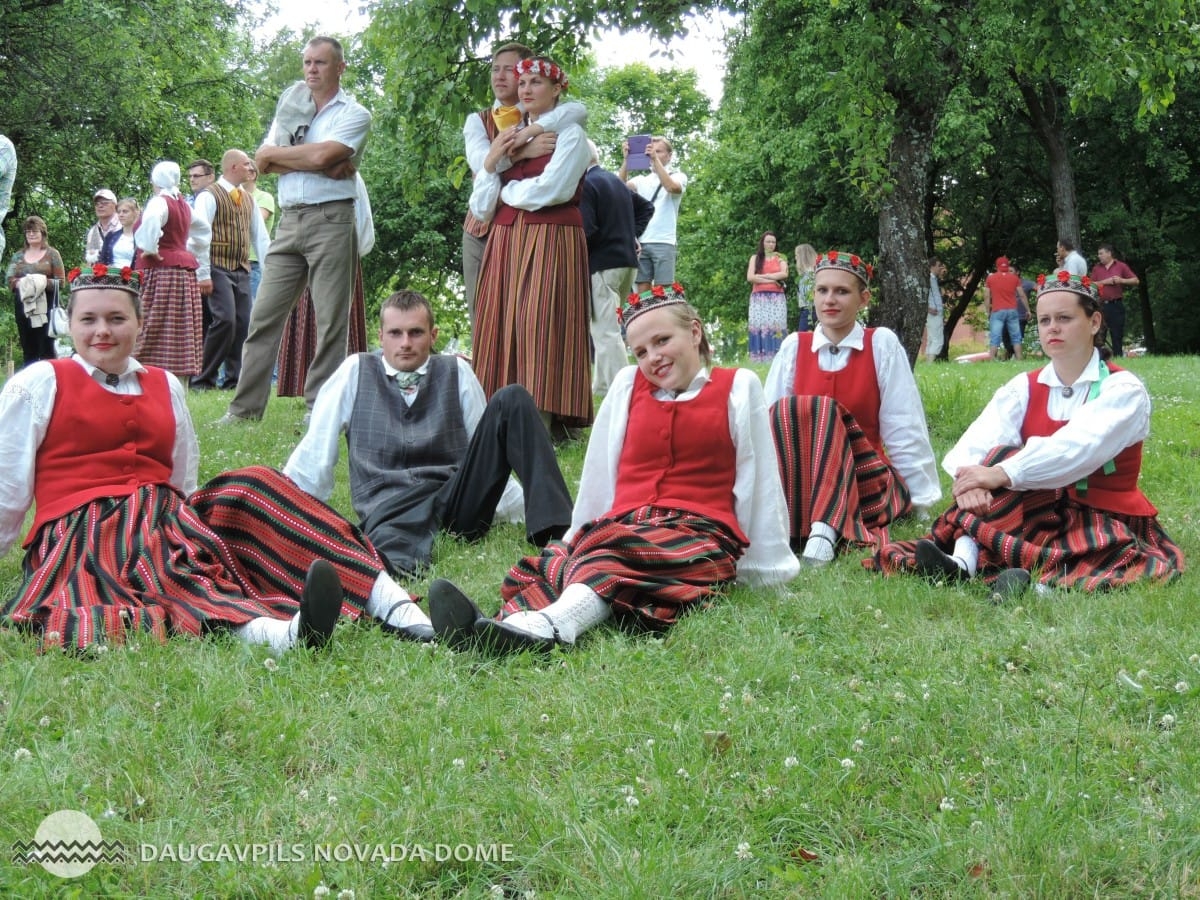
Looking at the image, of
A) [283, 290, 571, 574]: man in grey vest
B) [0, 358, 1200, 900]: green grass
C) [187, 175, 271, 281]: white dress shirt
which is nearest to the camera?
[0, 358, 1200, 900]: green grass

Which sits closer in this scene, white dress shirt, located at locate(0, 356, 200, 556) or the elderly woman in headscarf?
white dress shirt, located at locate(0, 356, 200, 556)

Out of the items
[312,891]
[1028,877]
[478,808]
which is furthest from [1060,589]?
[312,891]

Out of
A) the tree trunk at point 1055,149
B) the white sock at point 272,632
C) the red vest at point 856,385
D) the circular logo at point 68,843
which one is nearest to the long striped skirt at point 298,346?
the red vest at point 856,385

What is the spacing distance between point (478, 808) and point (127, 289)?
107 inches

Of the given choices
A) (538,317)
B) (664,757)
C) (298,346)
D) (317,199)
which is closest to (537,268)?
(538,317)

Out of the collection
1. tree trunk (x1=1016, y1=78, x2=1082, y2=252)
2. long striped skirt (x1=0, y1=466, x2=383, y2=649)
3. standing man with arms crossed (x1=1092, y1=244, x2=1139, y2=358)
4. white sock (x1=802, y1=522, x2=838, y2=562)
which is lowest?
white sock (x1=802, y1=522, x2=838, y2=562)

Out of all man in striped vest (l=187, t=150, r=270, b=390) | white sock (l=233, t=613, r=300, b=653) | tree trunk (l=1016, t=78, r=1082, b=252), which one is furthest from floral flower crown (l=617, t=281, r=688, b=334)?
tree trunk (l=1016, t=78, r=1082, b=252)

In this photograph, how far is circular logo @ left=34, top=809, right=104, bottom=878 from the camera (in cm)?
272

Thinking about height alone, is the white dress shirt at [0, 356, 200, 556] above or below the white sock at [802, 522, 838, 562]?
above

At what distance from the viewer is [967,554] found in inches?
206

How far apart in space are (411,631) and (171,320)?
723cm

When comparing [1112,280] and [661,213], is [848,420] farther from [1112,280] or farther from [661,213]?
[1112,280]

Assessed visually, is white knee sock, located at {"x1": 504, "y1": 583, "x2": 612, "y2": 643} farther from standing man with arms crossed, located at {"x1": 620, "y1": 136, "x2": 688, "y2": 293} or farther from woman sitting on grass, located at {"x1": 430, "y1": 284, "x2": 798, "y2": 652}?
standing man with arms crossed, located at {"x1": 620, "y1": 136, "x2": 688, "y2": 293}

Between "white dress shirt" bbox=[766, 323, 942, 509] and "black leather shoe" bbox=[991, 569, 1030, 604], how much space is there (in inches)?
56.5
